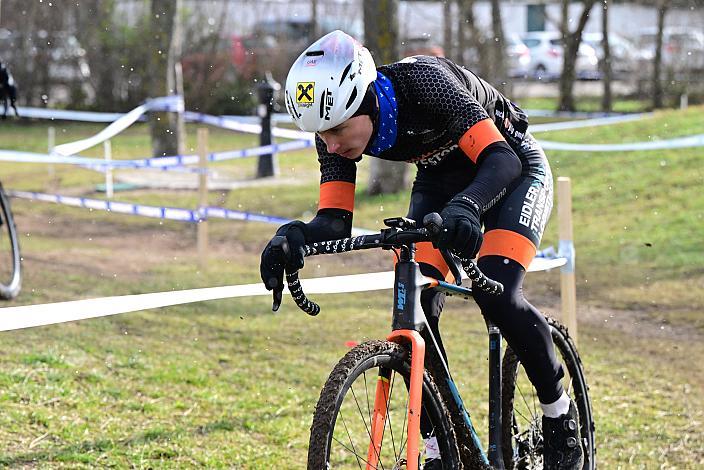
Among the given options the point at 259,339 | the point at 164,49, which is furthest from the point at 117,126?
the point at 164,49

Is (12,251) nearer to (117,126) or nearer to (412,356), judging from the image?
(117,126)

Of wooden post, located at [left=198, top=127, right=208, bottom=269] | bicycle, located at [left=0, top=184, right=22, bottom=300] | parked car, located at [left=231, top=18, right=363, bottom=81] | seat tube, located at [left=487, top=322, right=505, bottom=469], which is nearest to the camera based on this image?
seat tube, located at [left=487, top=322, right=505, bottom=469]

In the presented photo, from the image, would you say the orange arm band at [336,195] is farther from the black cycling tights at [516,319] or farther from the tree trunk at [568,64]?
the tree trunk at [568,64]

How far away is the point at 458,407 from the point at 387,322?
4.53 metres

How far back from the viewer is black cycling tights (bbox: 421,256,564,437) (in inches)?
152

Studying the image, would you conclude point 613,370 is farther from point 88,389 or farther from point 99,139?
point 99,139

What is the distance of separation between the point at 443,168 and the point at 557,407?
1047 mm

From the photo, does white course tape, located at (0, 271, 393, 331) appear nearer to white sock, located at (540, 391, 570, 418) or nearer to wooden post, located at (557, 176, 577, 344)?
white sock, located at (540, 391, 570, 418)

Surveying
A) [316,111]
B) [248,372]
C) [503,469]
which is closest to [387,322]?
[248,372]

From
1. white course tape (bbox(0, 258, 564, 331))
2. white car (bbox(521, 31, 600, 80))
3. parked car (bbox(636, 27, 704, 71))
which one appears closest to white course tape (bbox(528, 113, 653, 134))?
parked car (bbox(636, 27, 704, 71))

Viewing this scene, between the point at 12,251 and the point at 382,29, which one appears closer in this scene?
the point at 12,251

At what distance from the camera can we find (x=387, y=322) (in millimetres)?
8320

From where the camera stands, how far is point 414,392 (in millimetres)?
3406

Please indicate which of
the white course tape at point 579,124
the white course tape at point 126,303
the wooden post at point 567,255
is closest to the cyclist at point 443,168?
the white course tape at point 126,303
